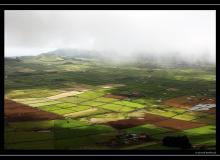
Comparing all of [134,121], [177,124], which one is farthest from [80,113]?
[177,124]

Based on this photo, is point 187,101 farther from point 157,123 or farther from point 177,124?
point 157,123

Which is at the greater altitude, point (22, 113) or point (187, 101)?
point (187, 101)

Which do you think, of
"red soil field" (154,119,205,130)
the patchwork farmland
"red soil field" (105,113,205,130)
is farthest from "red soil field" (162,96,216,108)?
"red soil field" (105,113,205,130)

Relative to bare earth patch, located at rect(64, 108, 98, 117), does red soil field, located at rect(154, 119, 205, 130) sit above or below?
below

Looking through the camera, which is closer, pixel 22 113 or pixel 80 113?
pixel 22 113

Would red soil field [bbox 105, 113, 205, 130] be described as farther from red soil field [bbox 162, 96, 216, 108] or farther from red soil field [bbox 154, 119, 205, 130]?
red soil field [bbox 162, 96, 216, 108]

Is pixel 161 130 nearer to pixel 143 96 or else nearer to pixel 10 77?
pixel 143 96
